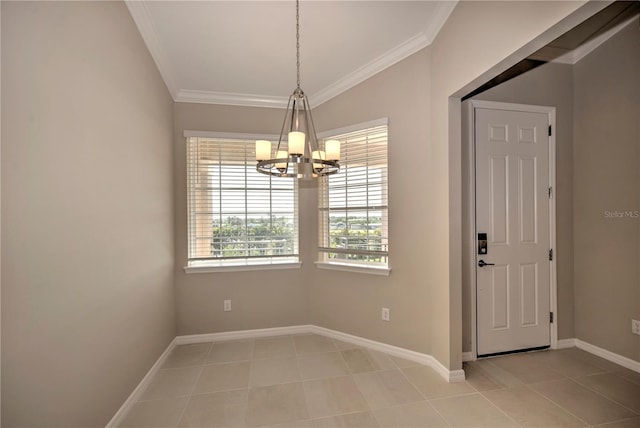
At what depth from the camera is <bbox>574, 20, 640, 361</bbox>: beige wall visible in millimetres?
2326

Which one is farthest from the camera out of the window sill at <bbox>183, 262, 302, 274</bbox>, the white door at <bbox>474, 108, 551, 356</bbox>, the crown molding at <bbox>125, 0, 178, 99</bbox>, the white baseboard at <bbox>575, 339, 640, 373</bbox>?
the window sill at <bbox>183, 262, 302, 274</bbox>

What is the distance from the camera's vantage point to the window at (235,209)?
3.07 m

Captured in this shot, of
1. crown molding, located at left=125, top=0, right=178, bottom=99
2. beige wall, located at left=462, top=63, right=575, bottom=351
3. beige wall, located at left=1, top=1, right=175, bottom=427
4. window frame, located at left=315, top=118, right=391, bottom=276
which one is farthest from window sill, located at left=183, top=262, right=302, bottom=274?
beige wall, located at left=462, top=63, right=575, bottom=351

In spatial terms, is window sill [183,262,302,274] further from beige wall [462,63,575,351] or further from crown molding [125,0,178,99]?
beige wall [462,63,575,351]

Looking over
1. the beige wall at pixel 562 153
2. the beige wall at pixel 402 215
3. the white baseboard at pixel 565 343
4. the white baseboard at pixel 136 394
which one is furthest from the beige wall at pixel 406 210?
the white baseboard at pixel 565 343

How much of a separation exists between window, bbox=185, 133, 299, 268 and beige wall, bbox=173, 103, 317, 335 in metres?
0.10

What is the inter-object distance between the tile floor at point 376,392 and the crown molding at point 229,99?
2771mm

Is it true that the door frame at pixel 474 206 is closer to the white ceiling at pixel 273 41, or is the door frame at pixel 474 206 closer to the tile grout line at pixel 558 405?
the tile grout line at pixel 558 405

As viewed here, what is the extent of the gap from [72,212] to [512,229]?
11.1 feet

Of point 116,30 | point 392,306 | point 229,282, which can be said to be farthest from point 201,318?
point 116,30

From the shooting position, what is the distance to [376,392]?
2.09 meters

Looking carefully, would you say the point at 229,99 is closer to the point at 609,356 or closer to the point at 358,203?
the point at 358,203

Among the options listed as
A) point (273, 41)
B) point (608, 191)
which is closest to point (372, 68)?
point (273, 41)

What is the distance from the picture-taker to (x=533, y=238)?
2.64 m
